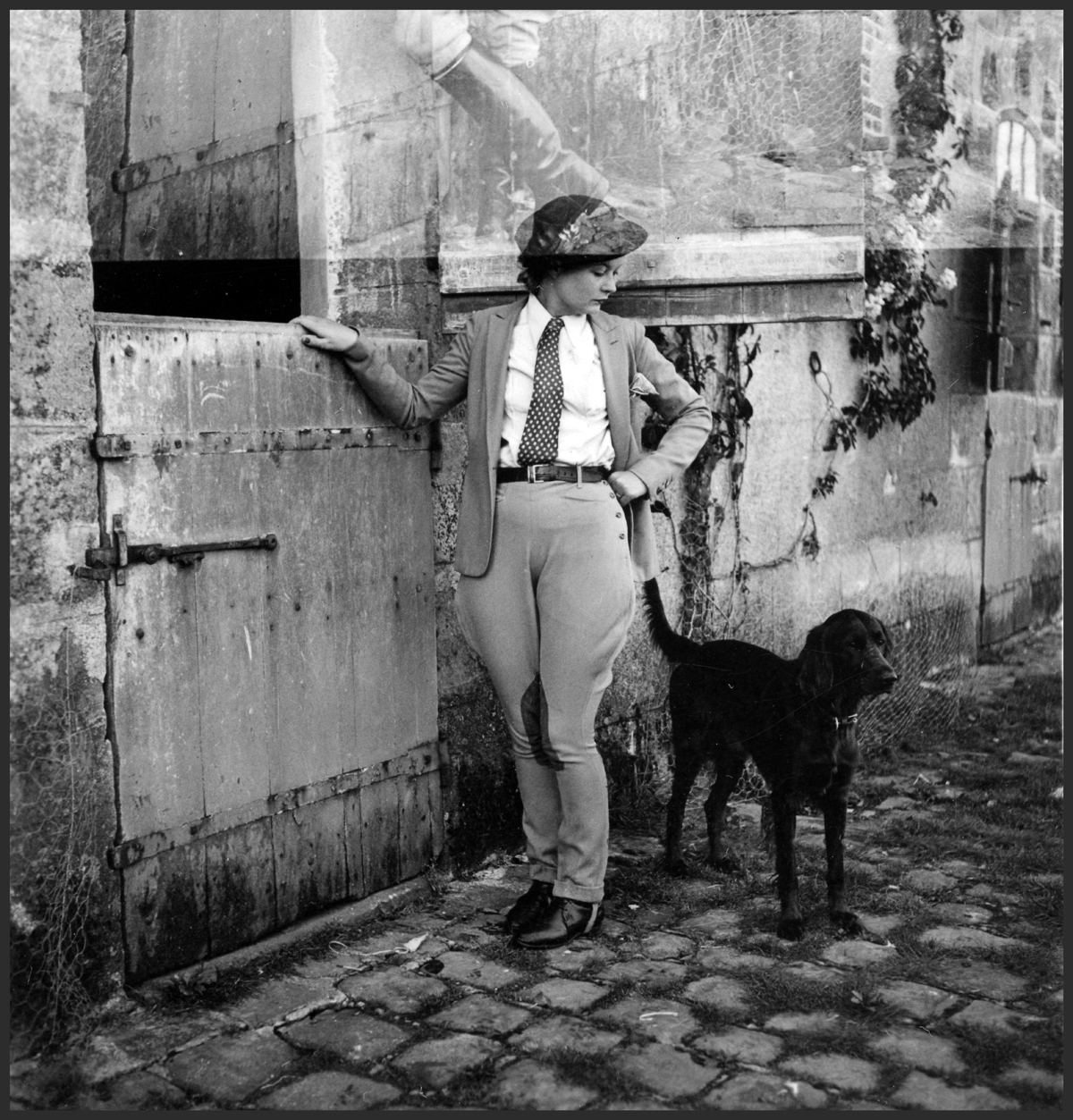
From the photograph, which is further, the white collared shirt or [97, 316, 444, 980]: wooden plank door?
the white collared shirt

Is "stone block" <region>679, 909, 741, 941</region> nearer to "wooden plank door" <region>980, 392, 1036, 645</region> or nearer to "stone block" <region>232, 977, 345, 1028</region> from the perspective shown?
"stone block" <region>232, 977, 345, 1028</region>

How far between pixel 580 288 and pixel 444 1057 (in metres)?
2.26

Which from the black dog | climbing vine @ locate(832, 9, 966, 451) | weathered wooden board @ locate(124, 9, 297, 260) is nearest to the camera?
the black dog

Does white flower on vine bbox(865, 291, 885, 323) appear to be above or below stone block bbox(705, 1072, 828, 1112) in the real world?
above

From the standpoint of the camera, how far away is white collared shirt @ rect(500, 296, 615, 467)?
4176 millimetres

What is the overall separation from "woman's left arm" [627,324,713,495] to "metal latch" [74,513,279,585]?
1.38 metres

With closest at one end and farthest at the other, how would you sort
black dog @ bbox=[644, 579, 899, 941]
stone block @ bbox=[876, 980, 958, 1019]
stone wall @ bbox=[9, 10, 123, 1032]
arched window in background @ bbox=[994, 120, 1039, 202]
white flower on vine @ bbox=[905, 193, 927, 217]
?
stone wall @ bbox=[9, 10, 123, 1032] < stone block @ bbox=[876, 980, 958, 1019] < black dog @ bbox=[644, 579, 899, 941] < white flower on vine @ bbox=[905, 193, 927, 217] < arched window in background @ bbox=[994, 120, 1039, 202]

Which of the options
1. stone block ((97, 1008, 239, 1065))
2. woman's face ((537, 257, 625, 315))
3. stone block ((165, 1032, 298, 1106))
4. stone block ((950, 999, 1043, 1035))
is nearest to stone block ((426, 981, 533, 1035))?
stone block ((165, 1032, 298, 1106))

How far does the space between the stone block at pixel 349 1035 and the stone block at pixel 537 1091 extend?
0.34 m

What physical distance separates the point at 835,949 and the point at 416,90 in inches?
124

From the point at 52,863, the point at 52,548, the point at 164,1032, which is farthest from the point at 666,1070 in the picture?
the point at 52,548

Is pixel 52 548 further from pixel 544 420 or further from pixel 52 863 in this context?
pixel 544 420

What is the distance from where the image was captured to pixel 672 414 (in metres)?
4.45

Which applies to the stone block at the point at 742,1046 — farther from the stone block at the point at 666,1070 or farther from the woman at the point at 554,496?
the woman at the point at 554,496
